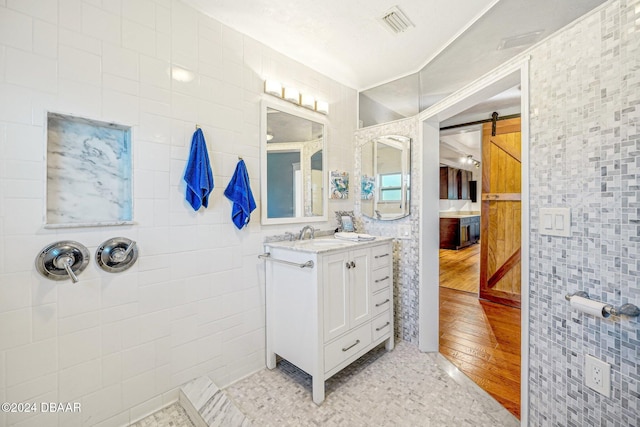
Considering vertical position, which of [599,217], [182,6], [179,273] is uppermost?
[182,6]

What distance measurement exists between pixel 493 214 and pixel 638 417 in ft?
9.62

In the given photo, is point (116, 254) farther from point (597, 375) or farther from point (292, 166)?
point (597, 375)

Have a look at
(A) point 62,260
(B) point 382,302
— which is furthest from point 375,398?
(A) point 62,260

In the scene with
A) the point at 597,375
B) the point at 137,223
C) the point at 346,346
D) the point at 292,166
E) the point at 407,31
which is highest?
the point at 407,31

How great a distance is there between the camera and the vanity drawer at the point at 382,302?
2.14 m

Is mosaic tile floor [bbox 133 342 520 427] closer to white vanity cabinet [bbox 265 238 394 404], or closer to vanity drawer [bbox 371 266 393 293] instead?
white vanity cabinet [bbox 265 238 394 404]

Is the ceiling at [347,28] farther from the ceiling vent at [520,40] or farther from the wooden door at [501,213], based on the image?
the wooden door at [501,213]

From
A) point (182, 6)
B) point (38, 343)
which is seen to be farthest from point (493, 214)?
point (38, 343)

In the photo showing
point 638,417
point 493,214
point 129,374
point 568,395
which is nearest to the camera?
point 638,417

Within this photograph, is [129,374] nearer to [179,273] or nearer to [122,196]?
[179,273]

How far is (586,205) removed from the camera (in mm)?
1078

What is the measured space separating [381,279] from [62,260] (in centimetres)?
201

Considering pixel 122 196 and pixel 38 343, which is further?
pixel 122 196

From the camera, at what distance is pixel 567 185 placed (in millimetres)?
1144
